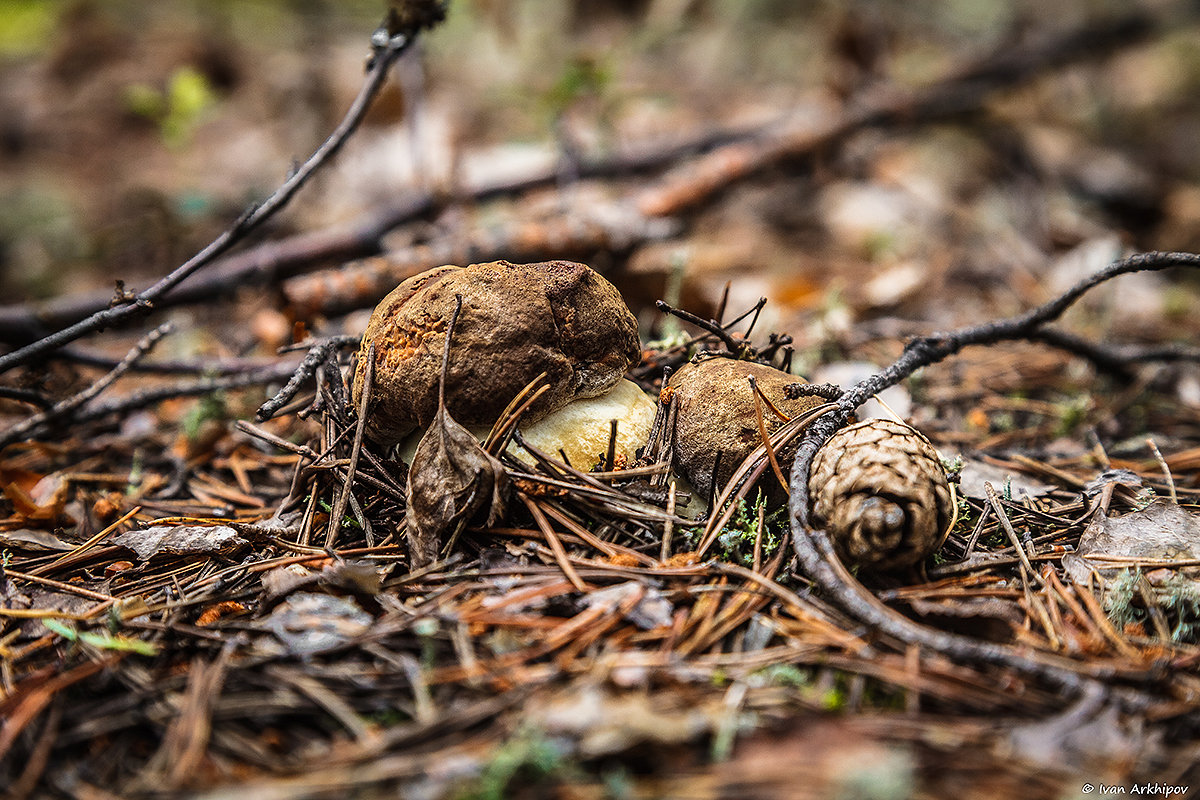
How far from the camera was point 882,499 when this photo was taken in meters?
1.64

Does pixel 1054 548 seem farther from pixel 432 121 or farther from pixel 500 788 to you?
pixel 432 121

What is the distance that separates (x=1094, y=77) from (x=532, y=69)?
5526mm

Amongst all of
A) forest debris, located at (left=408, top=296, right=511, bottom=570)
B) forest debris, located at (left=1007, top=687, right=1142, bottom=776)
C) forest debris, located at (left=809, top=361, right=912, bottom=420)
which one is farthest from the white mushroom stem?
forest debris, located at (left=1007, top=687, right=1142, bottom=776)

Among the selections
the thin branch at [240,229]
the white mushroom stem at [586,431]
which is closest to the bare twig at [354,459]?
the white mushroom stem at [586,431]

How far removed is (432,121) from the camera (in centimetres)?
690

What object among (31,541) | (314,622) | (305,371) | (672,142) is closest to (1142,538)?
(314,622)

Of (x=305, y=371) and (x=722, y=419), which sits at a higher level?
(x=305, y=371)

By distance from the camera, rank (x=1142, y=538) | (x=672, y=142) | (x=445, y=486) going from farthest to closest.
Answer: (x=672, y=142)
(x=1142, y=538)
(x=445, y=486)

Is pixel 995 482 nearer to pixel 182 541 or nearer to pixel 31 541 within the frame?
pixel 182 541

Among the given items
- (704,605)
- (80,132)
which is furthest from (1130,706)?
(80,132)

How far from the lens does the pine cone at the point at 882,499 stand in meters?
1.62

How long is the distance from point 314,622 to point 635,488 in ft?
2.71

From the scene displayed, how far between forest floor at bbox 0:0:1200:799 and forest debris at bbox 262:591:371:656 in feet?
0.04

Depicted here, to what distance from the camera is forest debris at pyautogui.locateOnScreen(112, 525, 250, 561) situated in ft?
6.25
